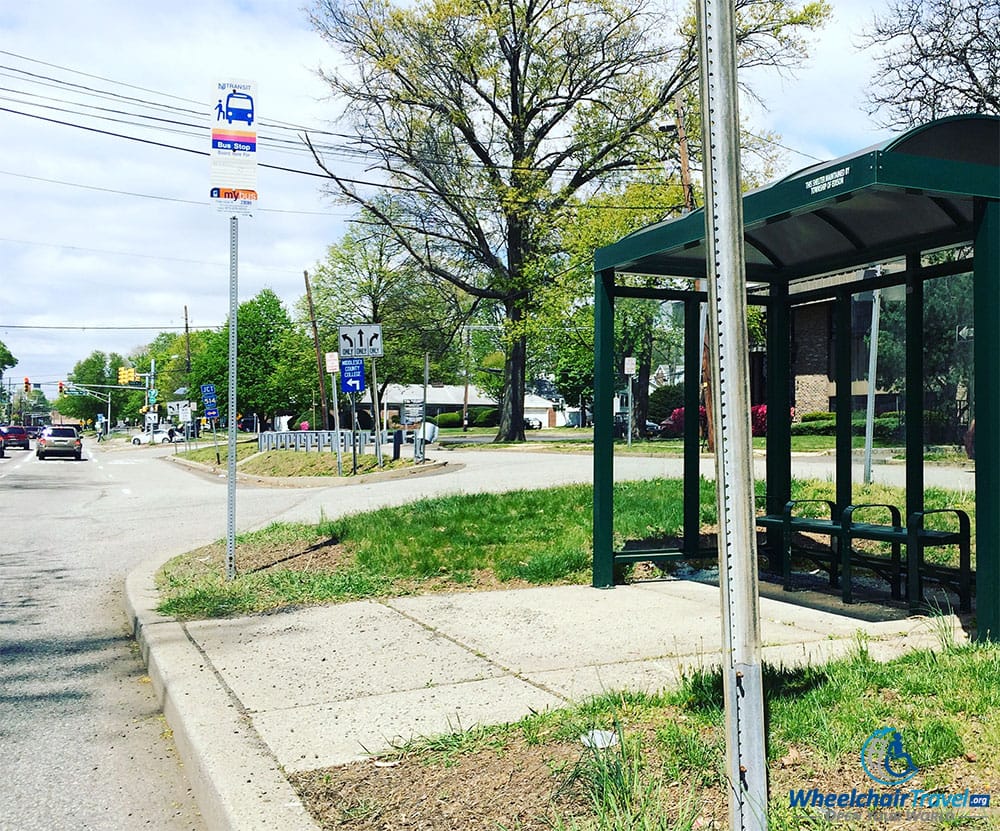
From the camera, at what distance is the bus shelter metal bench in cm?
640

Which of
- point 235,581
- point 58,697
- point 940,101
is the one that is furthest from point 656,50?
point 58,697

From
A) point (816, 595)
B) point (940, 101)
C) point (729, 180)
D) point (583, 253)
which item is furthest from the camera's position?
point (583, 253)

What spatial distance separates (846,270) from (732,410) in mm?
5773

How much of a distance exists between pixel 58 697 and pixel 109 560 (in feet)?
19.2

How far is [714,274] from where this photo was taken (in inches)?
103

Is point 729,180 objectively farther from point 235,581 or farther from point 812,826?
Answer: point 235,581

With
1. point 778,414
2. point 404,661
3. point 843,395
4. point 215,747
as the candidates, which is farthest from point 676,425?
point 215,747

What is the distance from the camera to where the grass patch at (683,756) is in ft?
10.2

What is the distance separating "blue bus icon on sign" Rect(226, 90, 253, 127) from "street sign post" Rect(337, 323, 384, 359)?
15.0 metres

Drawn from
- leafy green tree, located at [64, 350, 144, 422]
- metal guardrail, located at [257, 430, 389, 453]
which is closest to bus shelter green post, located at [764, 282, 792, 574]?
metal guardrail, located at [257, 430, 389, 453]

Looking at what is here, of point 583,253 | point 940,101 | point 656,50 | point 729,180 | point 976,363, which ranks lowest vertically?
point 976,363

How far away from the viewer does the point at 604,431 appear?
782 centimetres

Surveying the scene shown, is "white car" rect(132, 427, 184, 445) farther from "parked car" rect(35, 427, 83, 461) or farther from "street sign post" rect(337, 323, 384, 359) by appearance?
"street sign post" rect(337, 323, 384, 359)

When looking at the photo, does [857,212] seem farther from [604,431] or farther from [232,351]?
[232,351]
